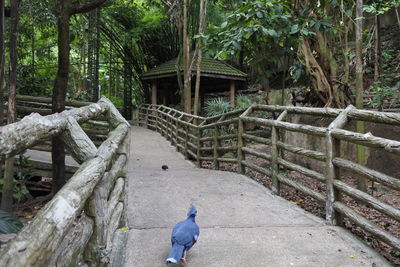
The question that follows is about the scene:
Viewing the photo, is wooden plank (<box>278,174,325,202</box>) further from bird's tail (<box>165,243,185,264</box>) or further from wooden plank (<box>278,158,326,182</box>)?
bird's tail (<box>165,243,185,264</box>)

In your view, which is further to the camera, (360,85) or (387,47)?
(387,47)

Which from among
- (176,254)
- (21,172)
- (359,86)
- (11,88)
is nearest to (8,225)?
(176,254)

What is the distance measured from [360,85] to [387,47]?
1110cm

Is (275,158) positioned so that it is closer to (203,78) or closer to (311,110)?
(311,110)

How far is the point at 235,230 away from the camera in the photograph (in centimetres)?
348

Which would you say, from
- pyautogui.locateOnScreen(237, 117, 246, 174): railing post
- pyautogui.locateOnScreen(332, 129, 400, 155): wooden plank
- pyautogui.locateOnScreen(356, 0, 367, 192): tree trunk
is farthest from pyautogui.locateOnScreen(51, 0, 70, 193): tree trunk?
pyautogui.locateOnScreen(356, 0, 367, 192): tree trunk

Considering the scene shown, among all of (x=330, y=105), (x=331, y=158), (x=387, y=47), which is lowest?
(x=331, y=158)

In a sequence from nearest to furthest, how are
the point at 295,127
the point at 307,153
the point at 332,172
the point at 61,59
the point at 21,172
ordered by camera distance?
1. the point at 332,172
2. the point at 307,153
3. the point at 295,127
4. the point at 61,59
5. the point at 21,172

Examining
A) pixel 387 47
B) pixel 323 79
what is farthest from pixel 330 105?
pixel 387 47

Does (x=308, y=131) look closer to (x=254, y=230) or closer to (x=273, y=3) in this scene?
(x=254, y=230)

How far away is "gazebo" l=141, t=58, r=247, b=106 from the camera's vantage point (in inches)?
679

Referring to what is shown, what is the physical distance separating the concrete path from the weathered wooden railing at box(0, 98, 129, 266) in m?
0.60

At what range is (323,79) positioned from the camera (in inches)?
282

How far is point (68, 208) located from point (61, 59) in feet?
12.8
